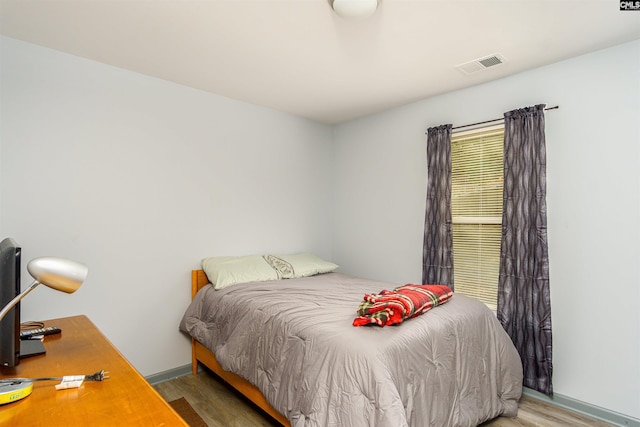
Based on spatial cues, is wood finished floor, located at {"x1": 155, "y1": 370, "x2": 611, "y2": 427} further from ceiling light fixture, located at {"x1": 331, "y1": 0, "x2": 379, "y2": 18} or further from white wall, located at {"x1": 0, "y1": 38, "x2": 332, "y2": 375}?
ceiling light fixture, located at {"x1": 331, "y1": 0, "x2": 379, "y2": 18}

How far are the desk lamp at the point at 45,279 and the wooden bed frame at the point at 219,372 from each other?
51.9 inches

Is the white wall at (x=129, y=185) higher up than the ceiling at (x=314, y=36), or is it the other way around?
the ceiling at (x=314, y=36)

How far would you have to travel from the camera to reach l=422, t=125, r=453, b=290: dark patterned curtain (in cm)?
301

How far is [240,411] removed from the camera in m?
2.34

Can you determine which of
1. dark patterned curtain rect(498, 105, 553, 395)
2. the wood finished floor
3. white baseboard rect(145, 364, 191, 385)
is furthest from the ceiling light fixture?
white baseboard rect(145, 364, 191, 385)

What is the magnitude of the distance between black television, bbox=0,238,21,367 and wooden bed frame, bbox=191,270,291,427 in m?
1.32

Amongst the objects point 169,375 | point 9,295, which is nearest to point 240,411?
point 169,375

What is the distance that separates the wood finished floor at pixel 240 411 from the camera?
2.21 m

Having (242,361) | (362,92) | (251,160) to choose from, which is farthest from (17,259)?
(362,92)

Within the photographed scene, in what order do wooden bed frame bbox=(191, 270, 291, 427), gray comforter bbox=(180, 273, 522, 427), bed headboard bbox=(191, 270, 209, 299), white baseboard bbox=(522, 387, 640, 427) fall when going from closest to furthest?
gray comforter bbox=(180, 273, 522, 427) → wooden bed frame bbox=(191, 270, 291, 427) → white baseboard bbox=(522, 387, 640, 427) → bed headboard bbox=(191, 270, 209, 299)

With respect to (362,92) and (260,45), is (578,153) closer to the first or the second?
(362,92)

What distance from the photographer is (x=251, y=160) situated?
3436mm

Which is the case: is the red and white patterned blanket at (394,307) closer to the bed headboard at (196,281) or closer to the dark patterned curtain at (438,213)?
the dark patterned curtain at (438,213)

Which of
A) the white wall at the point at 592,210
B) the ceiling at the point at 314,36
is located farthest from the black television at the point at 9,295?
the white wall at the point at 592,210
